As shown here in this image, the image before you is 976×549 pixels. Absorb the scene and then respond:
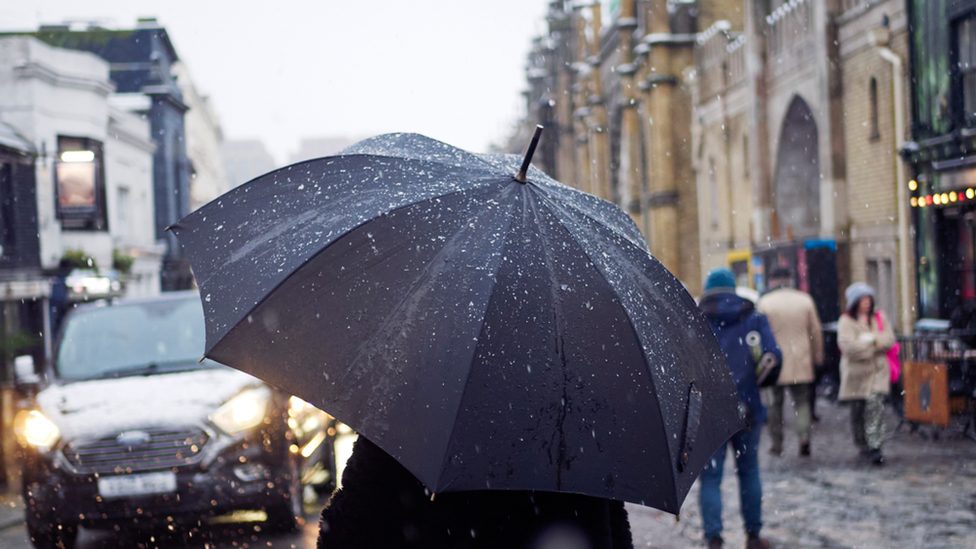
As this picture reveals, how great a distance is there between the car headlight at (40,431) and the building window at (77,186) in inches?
901

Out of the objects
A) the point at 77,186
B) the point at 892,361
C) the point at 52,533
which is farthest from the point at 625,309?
the point at 77,186

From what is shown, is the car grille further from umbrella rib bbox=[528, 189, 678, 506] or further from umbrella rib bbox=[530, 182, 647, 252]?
umbrella rib bbox=[528, 189, 678, 506]

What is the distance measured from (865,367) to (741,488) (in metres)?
4.03

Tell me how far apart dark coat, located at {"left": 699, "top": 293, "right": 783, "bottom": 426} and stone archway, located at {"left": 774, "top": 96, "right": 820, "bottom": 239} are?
16.3 metres

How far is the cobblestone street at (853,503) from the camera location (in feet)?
22.4

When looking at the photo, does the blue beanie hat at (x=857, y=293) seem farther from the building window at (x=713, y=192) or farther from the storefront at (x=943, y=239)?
the building window at (x=713, y=192)

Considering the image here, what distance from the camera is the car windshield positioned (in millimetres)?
7582

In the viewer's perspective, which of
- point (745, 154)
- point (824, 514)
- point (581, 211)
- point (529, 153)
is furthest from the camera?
point (745, 154)

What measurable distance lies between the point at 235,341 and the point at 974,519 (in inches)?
254

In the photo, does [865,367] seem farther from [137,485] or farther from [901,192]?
[901,192]

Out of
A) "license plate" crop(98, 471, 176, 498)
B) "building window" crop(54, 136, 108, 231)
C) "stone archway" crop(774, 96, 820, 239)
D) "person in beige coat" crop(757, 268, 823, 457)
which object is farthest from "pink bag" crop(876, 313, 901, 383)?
"building window" crop(54, 136, 108, 231)

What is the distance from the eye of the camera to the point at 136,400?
6.82 m

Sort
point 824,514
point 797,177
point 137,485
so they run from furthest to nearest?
point 797,177 → point 824,514 → point 137,485

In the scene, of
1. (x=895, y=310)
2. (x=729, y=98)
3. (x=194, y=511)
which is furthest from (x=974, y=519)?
(x=729, y=98)
